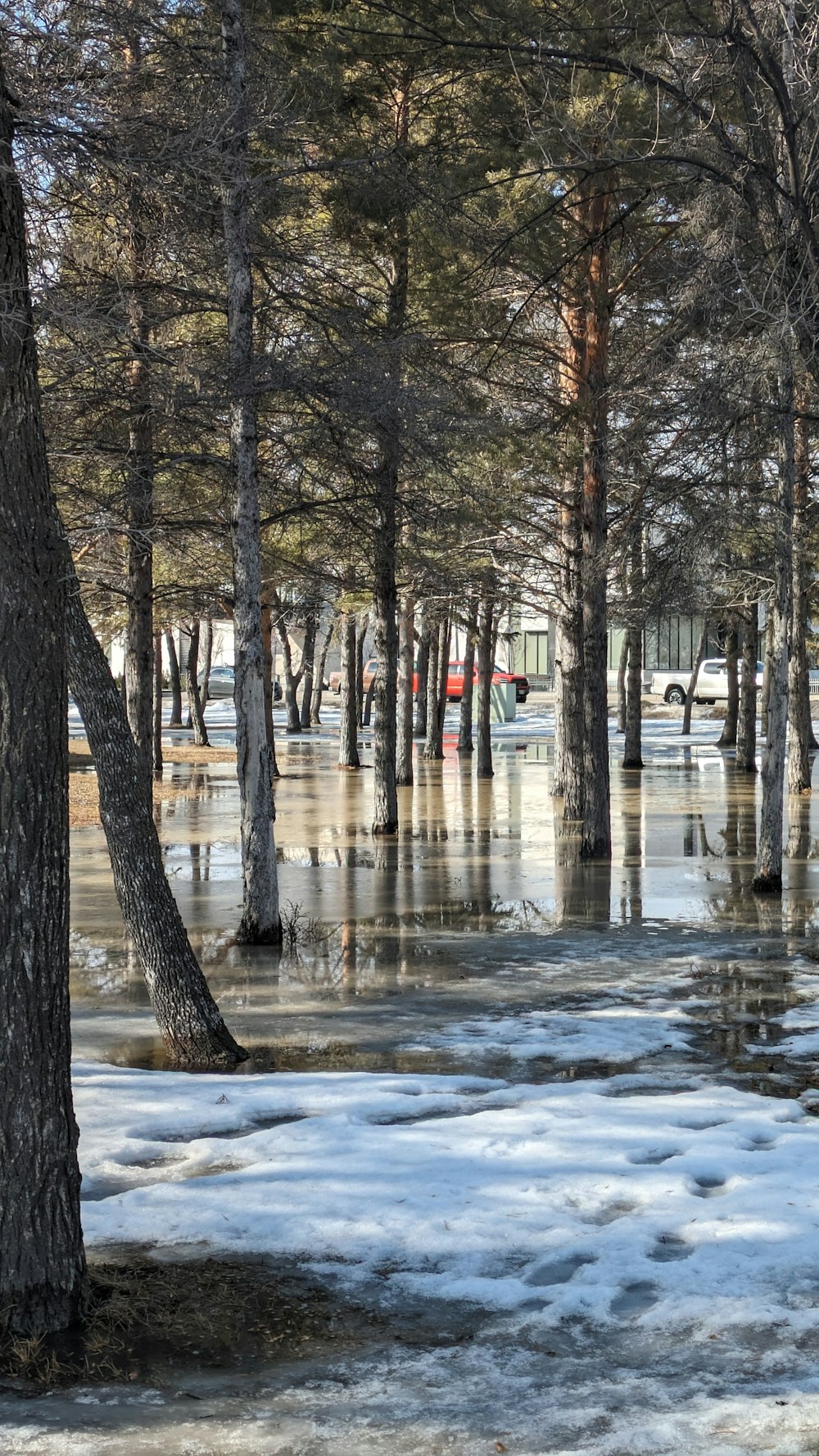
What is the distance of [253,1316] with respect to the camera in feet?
16.7

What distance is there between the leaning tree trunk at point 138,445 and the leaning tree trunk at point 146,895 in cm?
27

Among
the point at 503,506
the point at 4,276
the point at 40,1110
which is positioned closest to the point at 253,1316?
the point at 40,1110

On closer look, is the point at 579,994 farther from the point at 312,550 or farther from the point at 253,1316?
the point at 312,550

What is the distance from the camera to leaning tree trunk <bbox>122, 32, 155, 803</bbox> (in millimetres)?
8969

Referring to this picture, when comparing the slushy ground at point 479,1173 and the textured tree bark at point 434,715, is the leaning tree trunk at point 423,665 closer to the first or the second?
the textured tree bark at point 434,715

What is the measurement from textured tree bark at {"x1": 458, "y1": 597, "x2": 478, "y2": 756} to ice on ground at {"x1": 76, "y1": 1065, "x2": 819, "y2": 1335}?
19308 millimetres

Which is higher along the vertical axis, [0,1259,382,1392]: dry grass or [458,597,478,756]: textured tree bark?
[458,597,478,756]: textured tree bark

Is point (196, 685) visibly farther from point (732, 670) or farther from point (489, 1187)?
point (489, 1187)

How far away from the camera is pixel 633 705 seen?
34156 millimetres

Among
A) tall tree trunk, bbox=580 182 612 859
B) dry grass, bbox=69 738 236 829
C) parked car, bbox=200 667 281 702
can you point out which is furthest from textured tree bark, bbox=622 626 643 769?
parked car, bbox=200 667 281 702

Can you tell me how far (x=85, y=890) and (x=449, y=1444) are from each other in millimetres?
12423

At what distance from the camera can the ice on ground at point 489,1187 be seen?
5359mm

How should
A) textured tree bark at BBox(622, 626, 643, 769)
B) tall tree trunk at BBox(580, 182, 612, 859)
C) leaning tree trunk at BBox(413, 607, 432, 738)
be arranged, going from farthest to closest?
leaning tree trunk at BBox(413, 607, 432, 738) → textured tree bark at BBox(622, 626, 643, 769) → tall tree trunk at BBox(580, 182, 612, 859)

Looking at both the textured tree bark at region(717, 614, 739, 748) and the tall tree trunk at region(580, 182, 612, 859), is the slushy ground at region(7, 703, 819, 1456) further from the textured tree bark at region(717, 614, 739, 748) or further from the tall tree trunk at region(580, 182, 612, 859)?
the textured tree bark at region(717, 614, 739, 748)
